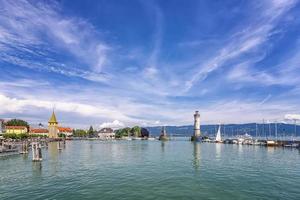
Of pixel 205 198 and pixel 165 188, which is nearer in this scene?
pixel 205 198

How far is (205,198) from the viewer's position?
30781 mm

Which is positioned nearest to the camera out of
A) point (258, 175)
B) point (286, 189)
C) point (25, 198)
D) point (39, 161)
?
point (25, 198)

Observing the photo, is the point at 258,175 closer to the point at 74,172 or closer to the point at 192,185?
the point at 192,185

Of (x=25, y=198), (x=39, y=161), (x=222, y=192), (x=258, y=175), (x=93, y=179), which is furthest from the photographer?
(x=39, y=161)

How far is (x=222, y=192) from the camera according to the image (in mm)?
33812

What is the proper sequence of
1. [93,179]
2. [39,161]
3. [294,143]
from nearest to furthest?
[93,179], [39,161], [294,143]

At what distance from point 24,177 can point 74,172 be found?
27.9 feet

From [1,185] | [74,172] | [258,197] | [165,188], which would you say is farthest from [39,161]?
[258,197]

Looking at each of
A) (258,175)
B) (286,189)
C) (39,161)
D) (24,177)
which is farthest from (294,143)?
(24,177)

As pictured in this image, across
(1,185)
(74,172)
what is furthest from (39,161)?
(1,185)

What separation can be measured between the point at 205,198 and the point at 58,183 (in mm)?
21053

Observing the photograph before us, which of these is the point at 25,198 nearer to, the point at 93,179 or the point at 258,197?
the point at 93,179

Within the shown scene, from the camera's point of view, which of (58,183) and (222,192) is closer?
(222,192)

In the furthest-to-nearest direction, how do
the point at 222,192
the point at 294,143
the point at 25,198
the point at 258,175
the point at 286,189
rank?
the point at 294,143 → the point at 258,175 → the point at 286,189 → the point at 222,192 → the point at 25,198
